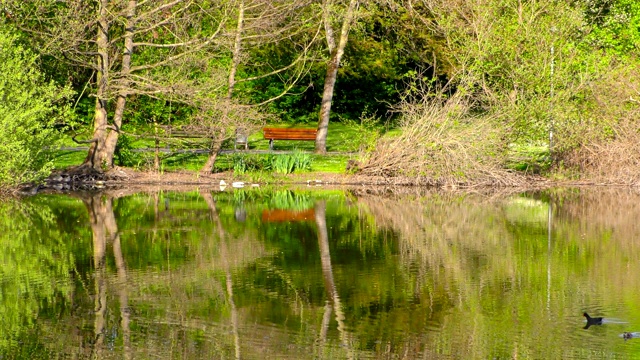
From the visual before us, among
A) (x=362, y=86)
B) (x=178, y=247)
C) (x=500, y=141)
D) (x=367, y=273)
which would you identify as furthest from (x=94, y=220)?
(x=362, y=86)

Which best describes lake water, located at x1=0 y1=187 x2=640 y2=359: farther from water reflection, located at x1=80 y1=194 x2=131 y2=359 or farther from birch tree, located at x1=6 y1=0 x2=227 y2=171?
birch tree, located at x1=6 y1=0 x2=227 y2=171

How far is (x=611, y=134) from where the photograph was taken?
32375 mm

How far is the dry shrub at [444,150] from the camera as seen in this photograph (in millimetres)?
31125

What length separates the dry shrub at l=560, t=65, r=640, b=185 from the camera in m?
31.9

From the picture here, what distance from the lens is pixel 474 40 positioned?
3306cm

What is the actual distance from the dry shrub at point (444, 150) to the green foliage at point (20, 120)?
9510mm

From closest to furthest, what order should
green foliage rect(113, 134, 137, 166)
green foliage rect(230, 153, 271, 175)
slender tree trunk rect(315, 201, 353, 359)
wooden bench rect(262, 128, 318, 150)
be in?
1. slender tree trunk rect(315, 201, 353, 359)
2. green foliage rect(113, 134, 137, 166)
3. green foliage rect(230, 153, 271, 175)
4. wooden bench rect(262, 128, 318, 150)

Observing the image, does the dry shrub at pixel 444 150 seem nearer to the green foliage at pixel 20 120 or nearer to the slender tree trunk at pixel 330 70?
the slender tree trunk at pixel 330 70

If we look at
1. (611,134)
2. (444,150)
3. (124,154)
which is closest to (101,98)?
(124,154)

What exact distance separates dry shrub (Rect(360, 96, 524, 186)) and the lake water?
12.7 ft

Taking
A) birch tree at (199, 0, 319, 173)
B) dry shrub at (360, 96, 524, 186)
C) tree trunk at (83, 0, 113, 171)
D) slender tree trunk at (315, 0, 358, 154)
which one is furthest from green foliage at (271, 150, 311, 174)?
tree trunk at (83, 0, 113, 171)

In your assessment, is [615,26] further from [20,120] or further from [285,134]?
[20,120]

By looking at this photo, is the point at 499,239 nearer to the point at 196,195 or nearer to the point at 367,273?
the point at 367,273

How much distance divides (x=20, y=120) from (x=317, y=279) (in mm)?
13258
